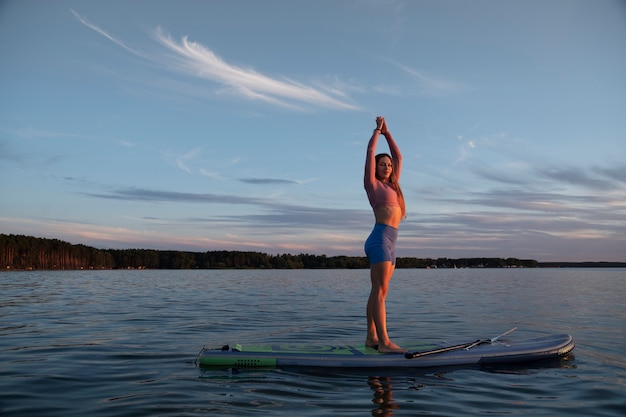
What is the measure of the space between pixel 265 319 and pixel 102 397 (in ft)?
29.7

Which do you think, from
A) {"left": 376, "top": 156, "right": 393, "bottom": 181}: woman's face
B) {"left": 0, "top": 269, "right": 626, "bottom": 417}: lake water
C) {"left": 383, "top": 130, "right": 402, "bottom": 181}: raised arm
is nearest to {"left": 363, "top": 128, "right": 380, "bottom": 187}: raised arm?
{"left": 376, "top": 156, "right": 393, "bottom": 181}: woman's face

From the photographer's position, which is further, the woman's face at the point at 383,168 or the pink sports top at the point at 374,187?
the woman's face at the point at 383,168

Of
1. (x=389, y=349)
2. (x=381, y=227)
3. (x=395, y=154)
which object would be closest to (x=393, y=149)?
(x=395, y=154)

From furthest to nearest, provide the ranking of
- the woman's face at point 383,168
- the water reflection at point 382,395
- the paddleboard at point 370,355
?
the woman's face at point 383,168 < the paddleboard at point 370,355 < the water reflection at point 382,395

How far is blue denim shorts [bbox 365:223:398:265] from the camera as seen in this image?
791 cm

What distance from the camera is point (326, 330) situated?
502 inches

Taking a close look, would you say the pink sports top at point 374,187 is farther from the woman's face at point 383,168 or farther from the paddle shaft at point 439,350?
the paddle shaft at point 439,350

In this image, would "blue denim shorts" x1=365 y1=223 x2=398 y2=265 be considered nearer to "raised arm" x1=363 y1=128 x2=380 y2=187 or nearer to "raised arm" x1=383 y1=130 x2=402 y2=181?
"raised arm" x1=363 y1=128 x2=380 y2=187

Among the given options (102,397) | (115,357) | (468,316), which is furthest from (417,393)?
(468,316)

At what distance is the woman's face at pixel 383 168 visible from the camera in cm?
828

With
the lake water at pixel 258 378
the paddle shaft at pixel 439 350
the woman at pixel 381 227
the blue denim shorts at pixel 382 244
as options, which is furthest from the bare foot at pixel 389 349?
the blue denim shorts at pixel 382 244

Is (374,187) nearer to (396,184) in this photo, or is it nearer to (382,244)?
(396,184)

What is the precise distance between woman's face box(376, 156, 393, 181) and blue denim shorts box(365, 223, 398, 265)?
82 centimetres

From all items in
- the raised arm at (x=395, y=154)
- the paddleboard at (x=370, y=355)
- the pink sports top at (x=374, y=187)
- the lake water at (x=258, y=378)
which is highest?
the raised arm at (x=395, y=154)
